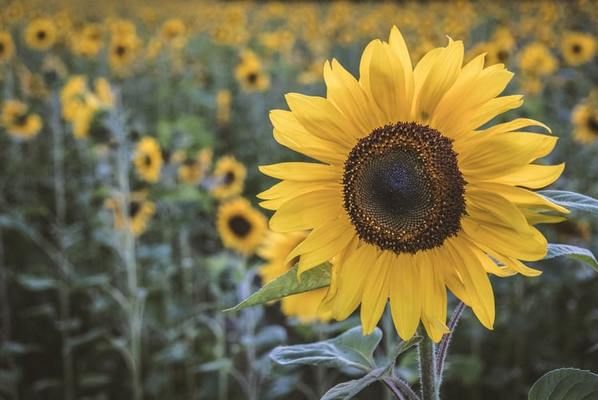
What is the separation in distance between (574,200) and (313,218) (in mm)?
291

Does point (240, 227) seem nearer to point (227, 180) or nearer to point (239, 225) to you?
point (239, 225)

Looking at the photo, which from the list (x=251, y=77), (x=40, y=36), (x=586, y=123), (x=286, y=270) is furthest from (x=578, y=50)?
(x=286, y=270)

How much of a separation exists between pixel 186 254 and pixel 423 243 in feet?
6.98

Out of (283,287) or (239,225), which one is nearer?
(283,287)

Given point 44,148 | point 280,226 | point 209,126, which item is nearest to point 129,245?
point 280,226

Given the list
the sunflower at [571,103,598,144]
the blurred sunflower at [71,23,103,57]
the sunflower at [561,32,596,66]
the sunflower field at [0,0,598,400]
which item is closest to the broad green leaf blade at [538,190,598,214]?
the sunflower field at [0,0,598,400]

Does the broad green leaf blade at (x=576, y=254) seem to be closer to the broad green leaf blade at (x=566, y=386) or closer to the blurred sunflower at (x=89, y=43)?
the broad green leaf blade at (x=566, y=386)

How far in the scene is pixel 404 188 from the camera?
0.91m

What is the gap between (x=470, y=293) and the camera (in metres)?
0.82

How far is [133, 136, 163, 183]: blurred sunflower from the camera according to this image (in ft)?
9.32

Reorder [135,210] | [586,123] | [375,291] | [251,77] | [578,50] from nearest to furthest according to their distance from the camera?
[375,291], [135,210], [586,123], [578,50], [251,77]

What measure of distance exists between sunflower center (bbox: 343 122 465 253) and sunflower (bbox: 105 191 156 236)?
192cm

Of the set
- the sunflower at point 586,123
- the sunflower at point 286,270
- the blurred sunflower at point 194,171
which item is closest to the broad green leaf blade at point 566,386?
the sunflower at point 286,270

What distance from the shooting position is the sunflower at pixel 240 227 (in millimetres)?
2627
